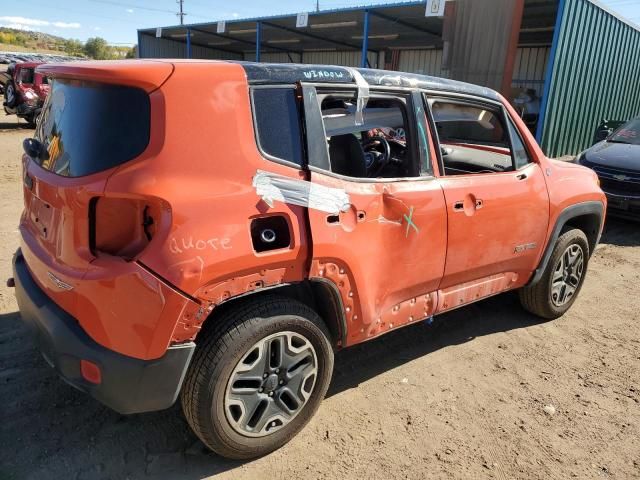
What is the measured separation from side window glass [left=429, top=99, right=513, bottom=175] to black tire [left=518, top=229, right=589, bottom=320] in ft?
2.76

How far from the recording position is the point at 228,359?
7.02ft

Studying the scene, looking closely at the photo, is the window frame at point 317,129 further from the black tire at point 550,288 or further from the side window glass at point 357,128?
the black tire at point 550,288

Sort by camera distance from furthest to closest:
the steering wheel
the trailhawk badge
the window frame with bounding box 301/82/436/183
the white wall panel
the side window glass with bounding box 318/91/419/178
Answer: the white wall panel < the steering wheel < the side window glass with bounding box 318/91/419/178 < the window frame with bounding box 301/82/436/183 < the trailhawk badge

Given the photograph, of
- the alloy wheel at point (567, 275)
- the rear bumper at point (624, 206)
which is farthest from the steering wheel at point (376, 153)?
the rear bumper at point (624, 206)

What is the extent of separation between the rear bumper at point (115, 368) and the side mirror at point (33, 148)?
79 centimetres

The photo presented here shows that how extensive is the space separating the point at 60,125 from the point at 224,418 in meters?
1.53

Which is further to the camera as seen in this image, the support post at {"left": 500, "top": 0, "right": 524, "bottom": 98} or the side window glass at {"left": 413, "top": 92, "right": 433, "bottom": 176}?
the support post at {"left": 500, "top": 0, "right": 524, "bottom": 98}

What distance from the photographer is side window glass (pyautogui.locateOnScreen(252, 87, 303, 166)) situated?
87.8 inches

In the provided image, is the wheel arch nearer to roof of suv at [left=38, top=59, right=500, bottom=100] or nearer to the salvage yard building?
roof of suv at [left=38, top=59, right=500, bottom=100]

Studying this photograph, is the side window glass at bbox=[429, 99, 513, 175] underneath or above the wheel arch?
above

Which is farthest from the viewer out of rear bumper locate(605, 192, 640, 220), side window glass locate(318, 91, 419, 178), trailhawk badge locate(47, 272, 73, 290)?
rear bumper locate(605, 192, 640, 220)

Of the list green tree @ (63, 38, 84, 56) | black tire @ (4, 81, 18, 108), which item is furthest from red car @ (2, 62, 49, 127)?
green tree @ (63, 38, 84, 56)

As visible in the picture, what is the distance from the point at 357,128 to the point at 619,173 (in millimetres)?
5742

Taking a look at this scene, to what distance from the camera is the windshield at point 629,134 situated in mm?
7891
